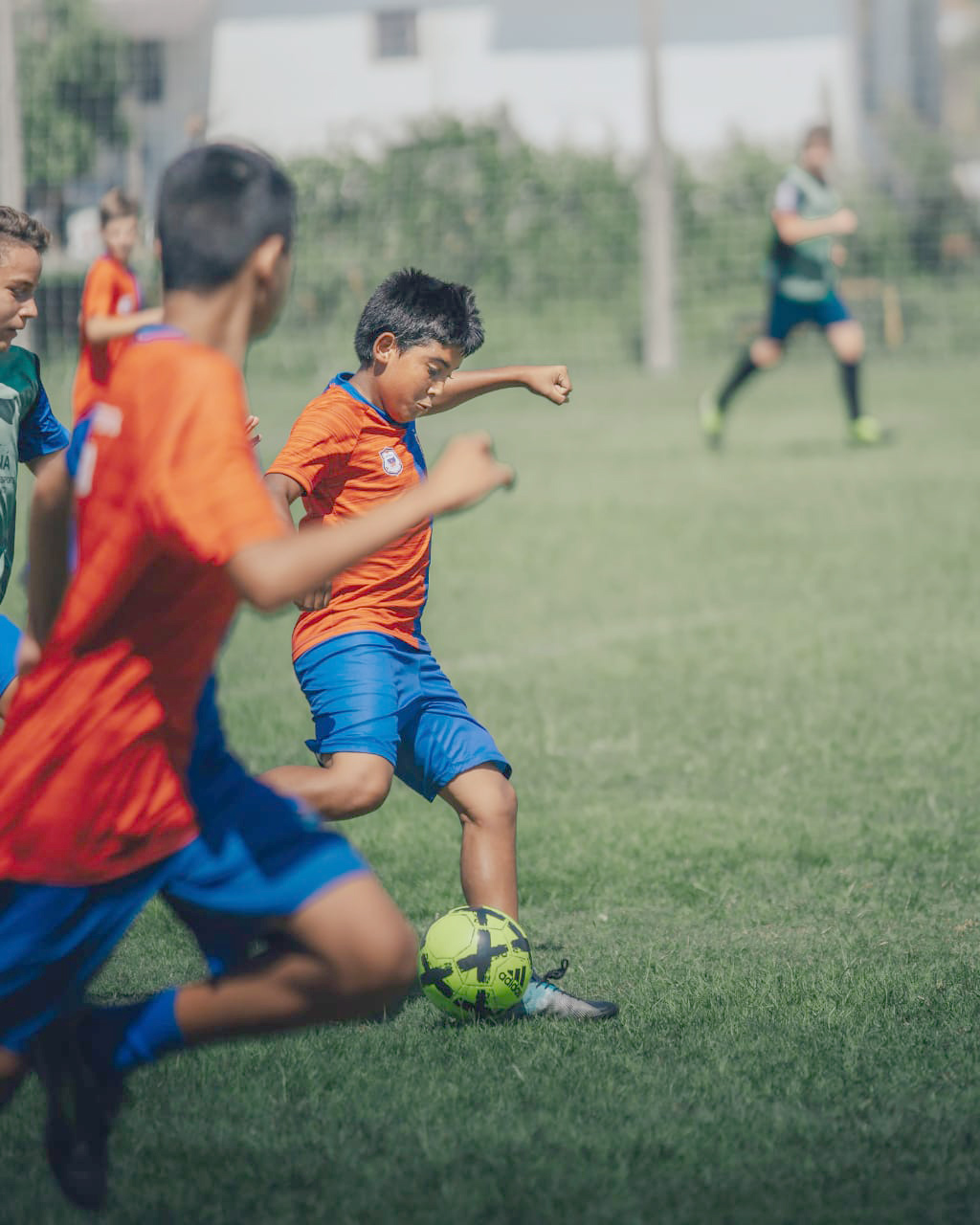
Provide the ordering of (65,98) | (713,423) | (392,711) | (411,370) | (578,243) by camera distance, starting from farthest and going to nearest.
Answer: (65,98) → (578,243) → (713,423) → (411,370) → (392,711)

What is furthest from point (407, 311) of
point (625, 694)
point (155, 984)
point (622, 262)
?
point (622, 262)

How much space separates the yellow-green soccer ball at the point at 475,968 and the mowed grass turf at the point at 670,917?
9 cm

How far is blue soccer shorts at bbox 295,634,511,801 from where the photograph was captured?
4.27 meters

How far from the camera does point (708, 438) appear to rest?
1446cm

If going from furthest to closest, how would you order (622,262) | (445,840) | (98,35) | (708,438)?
(98,35) → (622,262) → (708,438) → (445,840)

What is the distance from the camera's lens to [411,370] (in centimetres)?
443

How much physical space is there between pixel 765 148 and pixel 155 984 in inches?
804

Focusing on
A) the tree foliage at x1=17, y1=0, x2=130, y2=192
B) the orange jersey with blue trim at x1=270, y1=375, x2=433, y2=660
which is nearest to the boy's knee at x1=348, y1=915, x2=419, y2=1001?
the orange jersey with blue trim at x1=270, y1=375, x2=433, y2=660

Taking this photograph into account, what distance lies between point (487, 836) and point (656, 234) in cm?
1709

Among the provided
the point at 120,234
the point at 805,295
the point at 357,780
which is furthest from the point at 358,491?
the point at 805,295

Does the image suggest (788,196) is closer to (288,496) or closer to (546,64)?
(288,496)

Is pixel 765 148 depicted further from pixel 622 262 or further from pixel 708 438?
pixel 708 438

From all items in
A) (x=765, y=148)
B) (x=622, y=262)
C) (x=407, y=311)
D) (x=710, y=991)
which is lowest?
(x=710, y=991)

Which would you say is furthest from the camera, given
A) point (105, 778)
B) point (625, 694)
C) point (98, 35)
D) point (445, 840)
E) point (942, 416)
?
point (98, 35)
